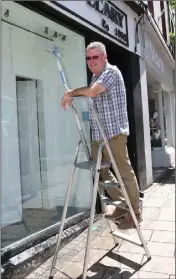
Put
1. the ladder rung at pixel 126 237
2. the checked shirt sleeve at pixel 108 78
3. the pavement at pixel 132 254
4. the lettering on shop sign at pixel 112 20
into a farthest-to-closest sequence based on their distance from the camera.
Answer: the lettering on shop sign at pixel 112 20 → the ladder rung at pixel 126 237 → the checked shirt sleeve at pixel 108 78 → the pavement at pixel 132 254

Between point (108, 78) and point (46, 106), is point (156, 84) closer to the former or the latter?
point (46, 106)

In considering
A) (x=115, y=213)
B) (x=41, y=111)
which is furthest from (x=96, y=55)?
(x=41, y=111)

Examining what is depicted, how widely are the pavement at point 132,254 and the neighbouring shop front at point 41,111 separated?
445 millimetres

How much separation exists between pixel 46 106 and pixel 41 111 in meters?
0.08

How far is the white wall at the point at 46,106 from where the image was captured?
3.13 m

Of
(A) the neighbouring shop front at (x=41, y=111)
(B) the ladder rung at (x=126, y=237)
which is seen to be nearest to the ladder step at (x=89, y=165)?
(B) the ladder rung at (x=126, y=237)

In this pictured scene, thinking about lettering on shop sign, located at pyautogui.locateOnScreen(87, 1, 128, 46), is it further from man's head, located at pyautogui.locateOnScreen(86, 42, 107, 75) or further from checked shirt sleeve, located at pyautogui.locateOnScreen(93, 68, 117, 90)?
checked shirt sleeve, located at pyautogui.locateOnScreen(93, 68, 117, 90)

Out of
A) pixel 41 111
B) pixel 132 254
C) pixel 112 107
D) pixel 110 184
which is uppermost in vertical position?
pixel 41 111

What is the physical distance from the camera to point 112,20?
3.99m

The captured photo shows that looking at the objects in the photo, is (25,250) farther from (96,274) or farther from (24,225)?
(96,274)

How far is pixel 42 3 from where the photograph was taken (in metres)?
2.75

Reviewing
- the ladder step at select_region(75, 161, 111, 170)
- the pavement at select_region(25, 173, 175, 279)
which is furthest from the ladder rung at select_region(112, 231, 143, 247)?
the ladder step at select_region(75, 161, 111, 170)

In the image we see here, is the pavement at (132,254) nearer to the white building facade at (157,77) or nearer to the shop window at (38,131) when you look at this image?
the shop window at (38,131)

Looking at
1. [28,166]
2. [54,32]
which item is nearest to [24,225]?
[28,166]
